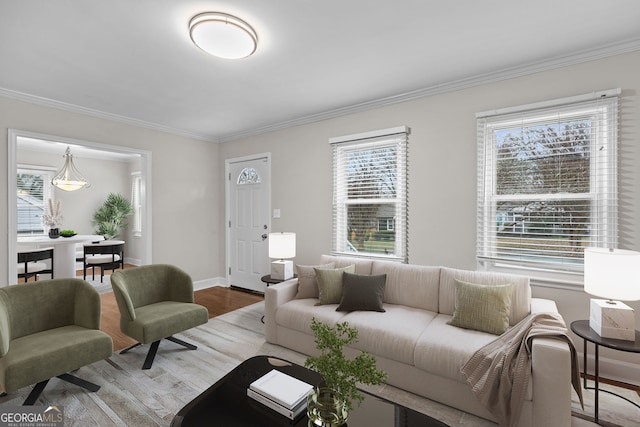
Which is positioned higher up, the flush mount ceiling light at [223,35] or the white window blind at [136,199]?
the flush mount ceiling light at [223,35]

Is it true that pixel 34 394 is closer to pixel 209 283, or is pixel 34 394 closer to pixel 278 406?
pixel 278 406

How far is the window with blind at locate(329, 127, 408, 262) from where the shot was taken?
11.3ft

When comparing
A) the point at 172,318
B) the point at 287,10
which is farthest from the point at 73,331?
the point at 287,10

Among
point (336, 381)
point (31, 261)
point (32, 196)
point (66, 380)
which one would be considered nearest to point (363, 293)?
point (336, 381)

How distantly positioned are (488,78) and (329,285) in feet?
8.27

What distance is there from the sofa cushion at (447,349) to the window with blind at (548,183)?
1.02m

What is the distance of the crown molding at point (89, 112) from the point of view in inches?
128

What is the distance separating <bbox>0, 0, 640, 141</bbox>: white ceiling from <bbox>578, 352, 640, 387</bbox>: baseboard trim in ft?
8.05

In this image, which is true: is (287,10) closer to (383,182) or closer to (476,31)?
(476,31)

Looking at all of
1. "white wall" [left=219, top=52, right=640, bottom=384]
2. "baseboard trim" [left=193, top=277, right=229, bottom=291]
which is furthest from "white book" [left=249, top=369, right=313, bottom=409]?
"baseboard trim" [left=193, top=277, right=229, bottom=291]

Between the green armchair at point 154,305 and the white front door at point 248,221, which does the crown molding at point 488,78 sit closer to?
the white front door at point 248,221

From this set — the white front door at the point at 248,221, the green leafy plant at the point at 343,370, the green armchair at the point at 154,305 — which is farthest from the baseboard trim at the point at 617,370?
the white front door at the point at 248,221

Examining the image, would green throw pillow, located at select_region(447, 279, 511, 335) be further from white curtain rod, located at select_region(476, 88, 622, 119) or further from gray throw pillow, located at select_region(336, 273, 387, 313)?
white curtain rod, located at select_region(476, 88, 622, 119)

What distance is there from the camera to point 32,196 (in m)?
6.19
